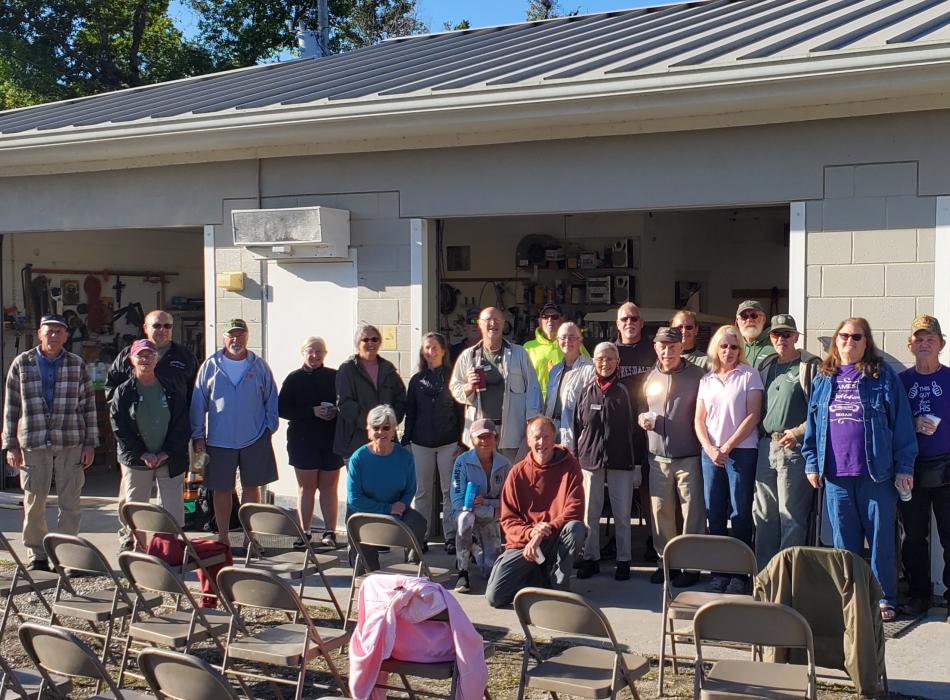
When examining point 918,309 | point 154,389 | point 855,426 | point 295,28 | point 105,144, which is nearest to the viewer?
point 855,426

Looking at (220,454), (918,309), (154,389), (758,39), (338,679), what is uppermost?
(758,39)

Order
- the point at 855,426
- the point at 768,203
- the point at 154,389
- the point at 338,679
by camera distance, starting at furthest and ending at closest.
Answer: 1. the point at 154,389
2. the point at 768,203
3. the point at 855,426
4. the point at 338,679

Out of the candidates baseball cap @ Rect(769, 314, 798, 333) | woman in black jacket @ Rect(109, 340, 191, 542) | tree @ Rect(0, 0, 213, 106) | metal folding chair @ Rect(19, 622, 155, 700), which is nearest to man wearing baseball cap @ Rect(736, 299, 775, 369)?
baseball cap @ Rect(769, 314, 798, 333)

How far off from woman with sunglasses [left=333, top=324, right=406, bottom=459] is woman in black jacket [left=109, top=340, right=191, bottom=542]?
108 centimetres

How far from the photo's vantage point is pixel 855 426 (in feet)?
19.7

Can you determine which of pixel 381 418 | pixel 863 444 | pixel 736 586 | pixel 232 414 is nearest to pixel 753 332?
pixel 863 444

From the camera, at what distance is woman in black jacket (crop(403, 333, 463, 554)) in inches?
304

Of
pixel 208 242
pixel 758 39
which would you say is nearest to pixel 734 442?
pixel 758 39

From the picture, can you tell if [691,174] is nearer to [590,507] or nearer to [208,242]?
[590,507]

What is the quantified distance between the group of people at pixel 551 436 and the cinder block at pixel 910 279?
48cm

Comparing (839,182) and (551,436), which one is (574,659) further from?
(839,182)

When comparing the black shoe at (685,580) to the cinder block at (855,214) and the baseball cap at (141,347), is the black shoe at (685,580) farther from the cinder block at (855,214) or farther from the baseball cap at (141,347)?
the baseball cap at (141,347)

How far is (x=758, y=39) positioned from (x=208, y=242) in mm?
4632

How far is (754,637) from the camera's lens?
13.2 feet
